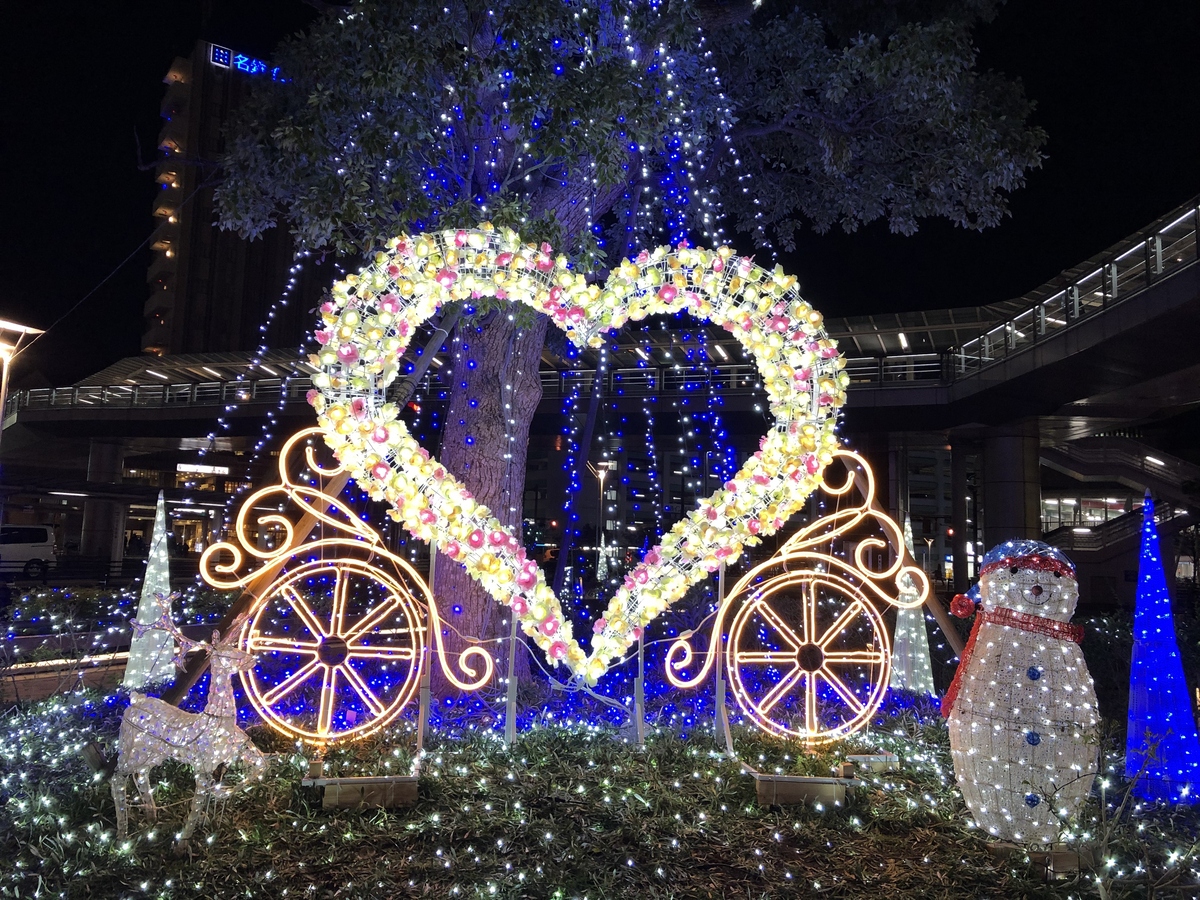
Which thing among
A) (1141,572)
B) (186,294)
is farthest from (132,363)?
(1141,572)

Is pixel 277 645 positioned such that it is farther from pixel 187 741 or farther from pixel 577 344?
pixel 577 344

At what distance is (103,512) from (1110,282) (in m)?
32.7

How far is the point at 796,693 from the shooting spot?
7809 mm

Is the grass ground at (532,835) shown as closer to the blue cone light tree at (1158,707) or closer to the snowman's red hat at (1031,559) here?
the blue cone light tree at (1158,707)

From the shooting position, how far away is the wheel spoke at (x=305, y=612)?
529 cm

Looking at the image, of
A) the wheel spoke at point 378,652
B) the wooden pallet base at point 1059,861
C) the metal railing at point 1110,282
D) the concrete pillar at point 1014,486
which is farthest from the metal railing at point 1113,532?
the wheel spoke at point 378,652

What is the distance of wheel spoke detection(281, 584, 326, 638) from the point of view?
529 centimetres

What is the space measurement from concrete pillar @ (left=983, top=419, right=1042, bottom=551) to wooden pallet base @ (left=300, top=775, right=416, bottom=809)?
15.8 m

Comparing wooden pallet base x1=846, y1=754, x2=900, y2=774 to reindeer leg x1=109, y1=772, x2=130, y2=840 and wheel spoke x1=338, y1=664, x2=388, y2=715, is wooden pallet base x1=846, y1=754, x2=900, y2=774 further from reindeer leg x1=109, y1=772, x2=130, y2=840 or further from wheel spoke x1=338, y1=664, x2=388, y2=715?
reindeer leg x1=109, y1=772, x2=130, y2=840

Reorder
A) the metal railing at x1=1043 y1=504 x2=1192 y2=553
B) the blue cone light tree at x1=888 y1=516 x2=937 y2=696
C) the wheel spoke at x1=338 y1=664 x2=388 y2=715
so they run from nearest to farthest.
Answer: the wheel spoke at x1=338 y1=664 x2=388 y2=715
the blue cone light tree at x1=888 y1=516 x2=937 y2=696
the metal railing at x1=1043 y1=504 x2=1192 y2=553

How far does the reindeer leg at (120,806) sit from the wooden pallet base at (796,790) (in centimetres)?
349

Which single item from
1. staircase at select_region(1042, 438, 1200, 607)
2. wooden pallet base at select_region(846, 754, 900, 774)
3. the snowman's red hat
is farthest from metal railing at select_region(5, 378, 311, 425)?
staircase at select_region(1042, 438, 1200, 607)

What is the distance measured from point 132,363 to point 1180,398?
1609 inches

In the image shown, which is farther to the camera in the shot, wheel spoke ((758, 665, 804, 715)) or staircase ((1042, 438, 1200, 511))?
staircase ((1042, 438, 1200, 511))
